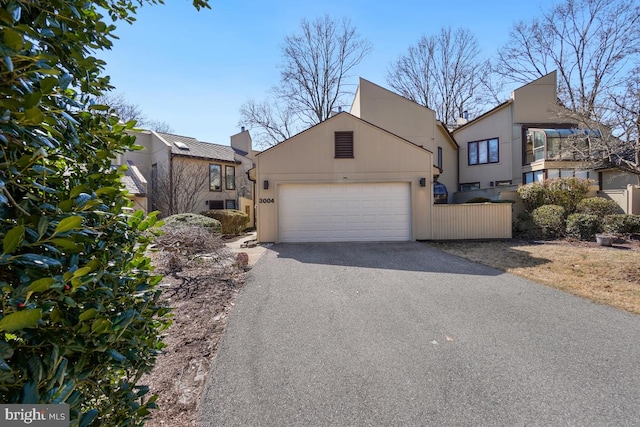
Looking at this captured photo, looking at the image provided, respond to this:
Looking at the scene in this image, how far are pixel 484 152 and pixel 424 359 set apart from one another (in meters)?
20.0

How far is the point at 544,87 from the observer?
18.0 metres

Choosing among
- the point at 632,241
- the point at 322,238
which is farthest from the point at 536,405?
the point at 632,241

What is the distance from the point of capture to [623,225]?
464 inches

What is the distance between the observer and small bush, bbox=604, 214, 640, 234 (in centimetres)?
1174

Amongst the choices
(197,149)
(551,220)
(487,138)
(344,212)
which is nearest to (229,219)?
(197,149)

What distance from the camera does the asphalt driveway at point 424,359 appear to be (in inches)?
101

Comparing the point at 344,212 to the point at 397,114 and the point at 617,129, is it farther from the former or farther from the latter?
the point at 397,114

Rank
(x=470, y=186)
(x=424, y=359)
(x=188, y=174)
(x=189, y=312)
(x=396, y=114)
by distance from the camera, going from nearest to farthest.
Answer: (x=424, y=359), (x=189, y=312), (x=396, y=114), (x=188, y=174), (x=470, y=186)

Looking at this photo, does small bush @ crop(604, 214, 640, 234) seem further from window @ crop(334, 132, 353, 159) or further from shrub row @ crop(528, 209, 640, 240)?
window @ crop(334, 132, 353, 159)

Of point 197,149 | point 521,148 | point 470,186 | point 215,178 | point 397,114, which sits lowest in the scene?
point 470,186

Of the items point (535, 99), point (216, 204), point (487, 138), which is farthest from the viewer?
point (216, 204)

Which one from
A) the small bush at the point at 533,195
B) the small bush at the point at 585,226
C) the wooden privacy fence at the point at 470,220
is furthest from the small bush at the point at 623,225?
the wooden privacy fence at the point at 470,220

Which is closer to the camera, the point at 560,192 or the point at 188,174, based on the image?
the point at 560,192

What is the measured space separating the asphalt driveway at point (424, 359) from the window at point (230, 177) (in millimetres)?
16856
